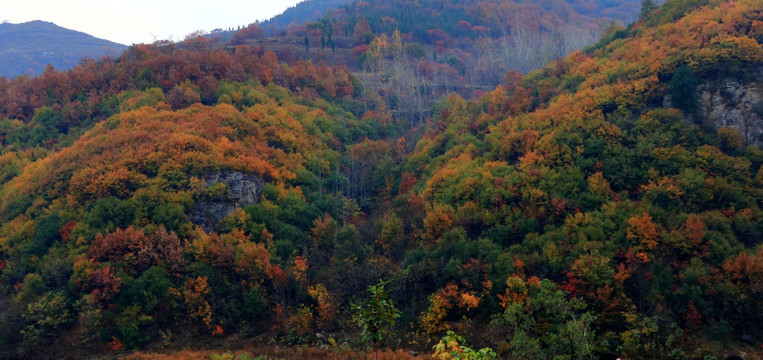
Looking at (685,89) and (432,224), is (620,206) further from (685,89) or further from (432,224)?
(432,224)

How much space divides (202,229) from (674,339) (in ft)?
101

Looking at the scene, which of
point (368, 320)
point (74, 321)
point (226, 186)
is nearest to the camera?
point (368, 320)

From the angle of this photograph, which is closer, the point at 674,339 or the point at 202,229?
the point at 674,339

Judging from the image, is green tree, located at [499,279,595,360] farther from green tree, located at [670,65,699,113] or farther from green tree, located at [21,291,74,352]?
green tree, located at [21,291,74,352]

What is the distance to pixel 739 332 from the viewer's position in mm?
22906

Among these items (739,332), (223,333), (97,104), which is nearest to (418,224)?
(223,333)

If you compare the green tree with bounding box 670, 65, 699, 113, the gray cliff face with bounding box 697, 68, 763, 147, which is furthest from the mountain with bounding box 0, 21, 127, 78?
the gray cliff face with bounding box 697, 68, 763, 147

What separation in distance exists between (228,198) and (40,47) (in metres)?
162

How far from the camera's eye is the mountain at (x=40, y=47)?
135500 millimetres

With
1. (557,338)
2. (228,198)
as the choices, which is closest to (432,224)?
(557,338)

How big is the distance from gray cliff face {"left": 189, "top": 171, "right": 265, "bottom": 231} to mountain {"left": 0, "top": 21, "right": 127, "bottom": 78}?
387 ft

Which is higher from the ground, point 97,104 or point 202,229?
point 97,104

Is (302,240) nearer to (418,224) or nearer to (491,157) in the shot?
(418,224)

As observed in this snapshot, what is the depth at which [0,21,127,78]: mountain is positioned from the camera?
136m
